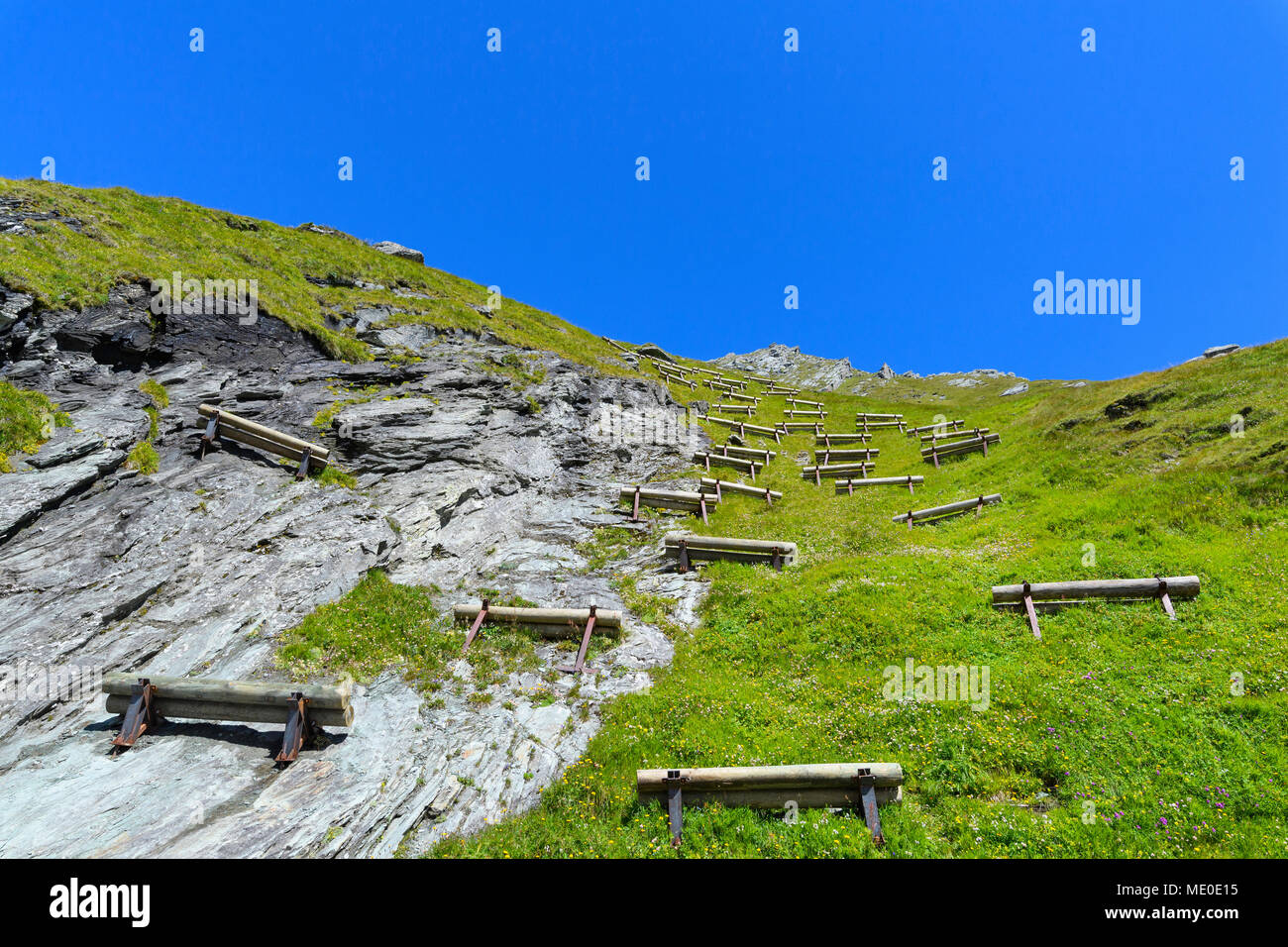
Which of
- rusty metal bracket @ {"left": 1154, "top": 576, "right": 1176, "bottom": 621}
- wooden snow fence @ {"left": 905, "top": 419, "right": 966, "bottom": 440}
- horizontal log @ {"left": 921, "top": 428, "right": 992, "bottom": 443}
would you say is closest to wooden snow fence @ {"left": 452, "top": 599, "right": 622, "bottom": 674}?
rusty metal bracket @ {"left": 1154, "top": 576, "right": 1176, "bottom": 621}

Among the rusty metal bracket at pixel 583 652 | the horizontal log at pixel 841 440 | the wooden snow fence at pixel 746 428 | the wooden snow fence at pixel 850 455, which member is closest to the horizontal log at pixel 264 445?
the rusty metal bracket at pixel 583 652

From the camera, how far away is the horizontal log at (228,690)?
10.7m

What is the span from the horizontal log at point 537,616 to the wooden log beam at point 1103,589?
11.3 metres

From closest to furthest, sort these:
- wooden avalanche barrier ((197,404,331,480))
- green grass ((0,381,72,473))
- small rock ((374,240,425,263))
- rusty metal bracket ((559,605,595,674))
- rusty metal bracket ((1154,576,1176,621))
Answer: rusty metal bracket ((1154,576,1176,621))
rusty metal bracket ((559,605,595,674))
green grass ((0,381,72,473))
wooden avalanche barrier ((197,404,331,480))
small rock ((374,240,425,263))

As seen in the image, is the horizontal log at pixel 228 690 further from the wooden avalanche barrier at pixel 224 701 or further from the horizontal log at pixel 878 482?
the horizontal log at pixel 878 482

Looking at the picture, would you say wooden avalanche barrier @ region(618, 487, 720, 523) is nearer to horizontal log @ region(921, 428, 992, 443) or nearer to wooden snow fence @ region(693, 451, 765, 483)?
wooden snow fence @ region(693, 451, 765, 483)

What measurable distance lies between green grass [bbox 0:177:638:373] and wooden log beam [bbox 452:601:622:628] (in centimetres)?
1956

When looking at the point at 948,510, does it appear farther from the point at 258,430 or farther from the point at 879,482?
the point at 258,430

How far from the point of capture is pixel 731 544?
20.5 meters

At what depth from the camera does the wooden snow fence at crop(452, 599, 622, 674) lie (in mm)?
15945

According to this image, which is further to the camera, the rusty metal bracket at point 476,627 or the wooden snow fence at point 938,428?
the wooden snow fence at point 938,428

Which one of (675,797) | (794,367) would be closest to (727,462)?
(675,797)

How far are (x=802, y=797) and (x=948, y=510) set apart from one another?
19767mm

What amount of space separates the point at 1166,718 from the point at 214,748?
18.5m
